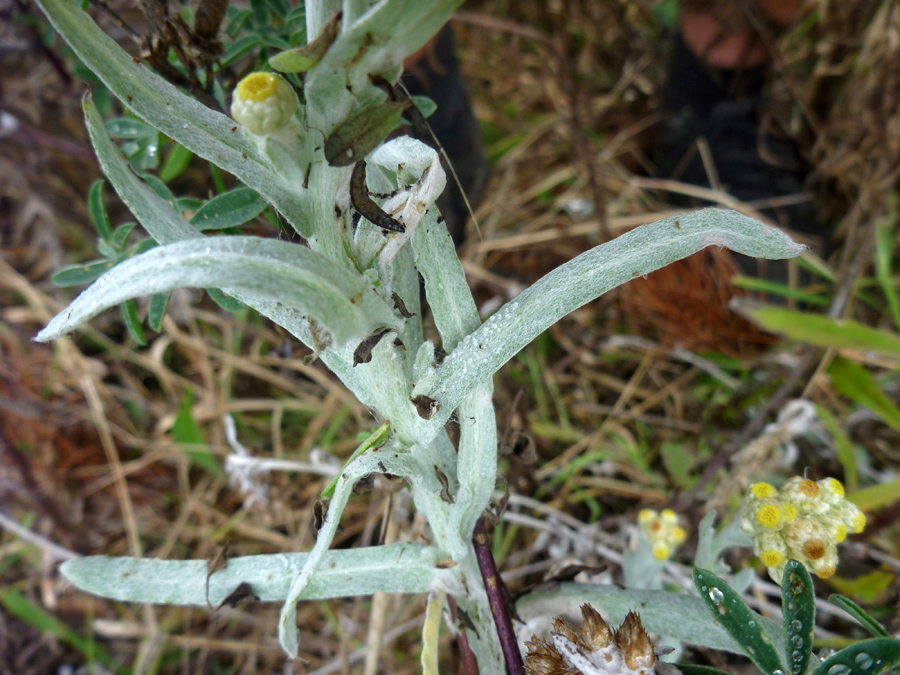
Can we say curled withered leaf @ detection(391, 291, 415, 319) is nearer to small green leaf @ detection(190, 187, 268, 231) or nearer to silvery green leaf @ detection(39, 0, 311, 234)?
silvery green leaf @ detection(39, 0, 311, 234)

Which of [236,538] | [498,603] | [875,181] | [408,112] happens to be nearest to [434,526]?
[498,603]

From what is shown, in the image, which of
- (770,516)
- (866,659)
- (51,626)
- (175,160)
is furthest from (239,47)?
(51,626)

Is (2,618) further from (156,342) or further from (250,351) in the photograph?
(250,351)

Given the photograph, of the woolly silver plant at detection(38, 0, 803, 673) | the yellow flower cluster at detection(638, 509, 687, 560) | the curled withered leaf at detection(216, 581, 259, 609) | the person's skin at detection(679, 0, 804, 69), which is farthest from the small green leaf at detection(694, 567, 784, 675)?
the person's skin at detection(679, 0, 804, 69)

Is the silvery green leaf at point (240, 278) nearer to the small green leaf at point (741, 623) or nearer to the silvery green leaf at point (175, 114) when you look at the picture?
the silvery green leaf at point (175, 114)

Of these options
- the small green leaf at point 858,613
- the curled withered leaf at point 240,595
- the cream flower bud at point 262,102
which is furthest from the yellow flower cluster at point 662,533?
the cream flower bud at point 262,102

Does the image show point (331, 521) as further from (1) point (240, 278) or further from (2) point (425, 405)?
(1) point (240, 278)
